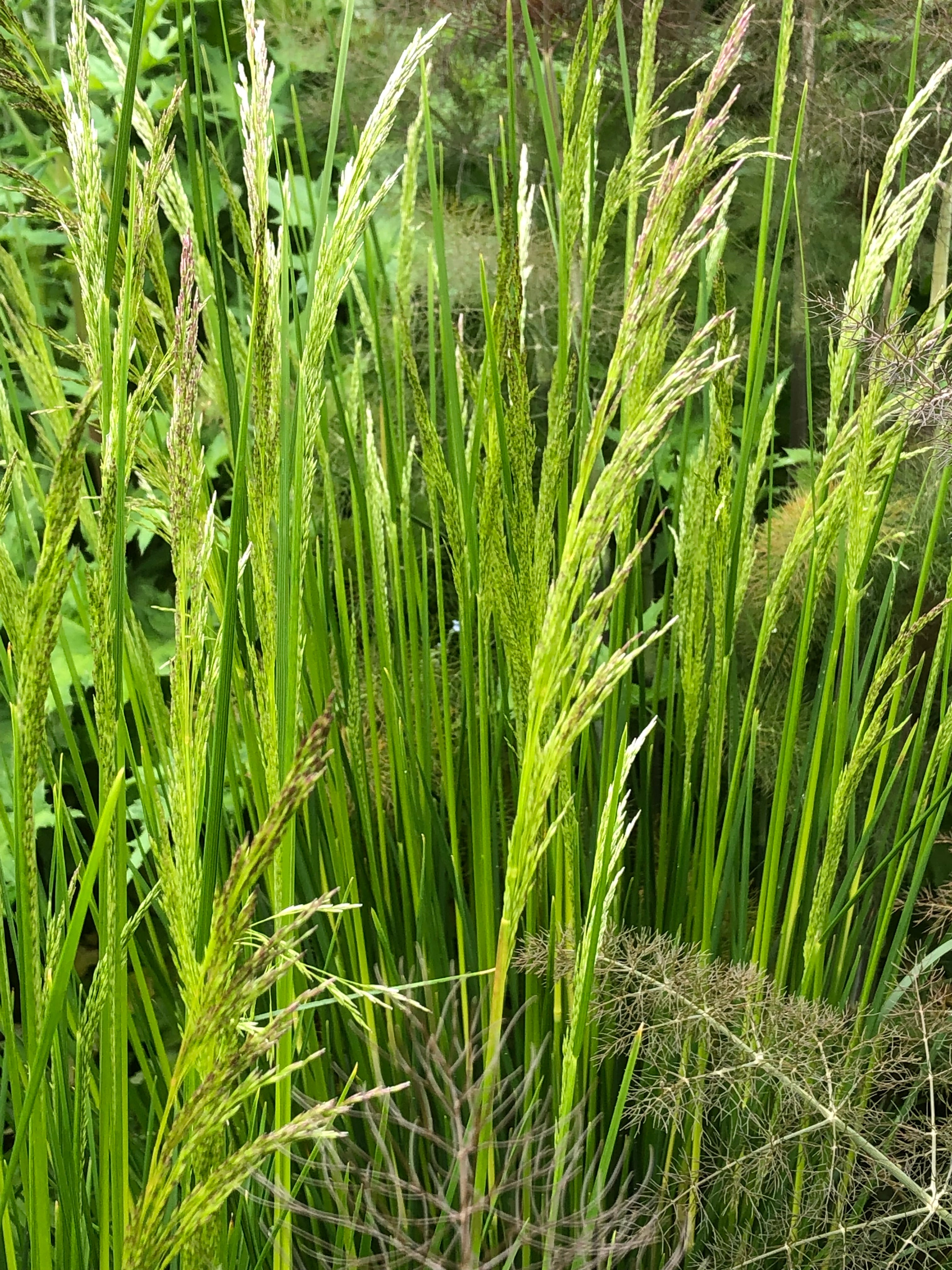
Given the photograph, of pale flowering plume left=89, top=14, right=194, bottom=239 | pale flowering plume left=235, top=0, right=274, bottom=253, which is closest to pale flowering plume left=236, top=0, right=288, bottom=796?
pale flowering plume left=235, top=0, right=274, bottom=253

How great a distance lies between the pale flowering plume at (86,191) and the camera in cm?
36

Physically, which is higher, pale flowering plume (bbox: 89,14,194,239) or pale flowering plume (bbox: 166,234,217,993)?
pale flowering plume (bbox: 89,14,194,239)

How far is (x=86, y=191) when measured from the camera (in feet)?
1.20

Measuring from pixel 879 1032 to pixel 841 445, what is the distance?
0.41 meters

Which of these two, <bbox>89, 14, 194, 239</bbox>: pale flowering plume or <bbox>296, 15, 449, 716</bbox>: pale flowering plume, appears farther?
<bbox>89, 14, 194, 239</bbox>: pale flowering plume

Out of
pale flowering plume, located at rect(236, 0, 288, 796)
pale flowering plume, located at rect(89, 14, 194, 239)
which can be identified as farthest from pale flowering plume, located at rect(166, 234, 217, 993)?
pale flowering plume, located at rect(89, 14, 194, 239)

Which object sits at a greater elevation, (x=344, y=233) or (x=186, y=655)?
(x=344, y=233)

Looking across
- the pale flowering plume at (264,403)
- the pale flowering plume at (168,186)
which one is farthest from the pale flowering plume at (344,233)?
the pale flowering plume at (168,186)

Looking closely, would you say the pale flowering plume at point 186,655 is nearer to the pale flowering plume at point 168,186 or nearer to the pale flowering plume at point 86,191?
the pale flowering plume at point 86,191

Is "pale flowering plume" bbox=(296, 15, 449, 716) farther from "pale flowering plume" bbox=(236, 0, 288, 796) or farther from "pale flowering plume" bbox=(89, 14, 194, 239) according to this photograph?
"pale flowering plume" bbox=(89, 14, 194, 239)

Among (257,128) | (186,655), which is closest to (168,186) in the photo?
(257,128)

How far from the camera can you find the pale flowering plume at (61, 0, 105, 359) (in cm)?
36

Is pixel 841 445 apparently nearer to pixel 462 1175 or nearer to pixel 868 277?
pixel 868 277

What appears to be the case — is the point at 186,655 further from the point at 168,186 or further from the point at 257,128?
the point at 168,186
